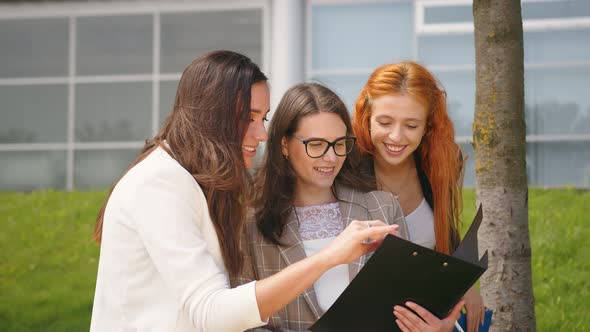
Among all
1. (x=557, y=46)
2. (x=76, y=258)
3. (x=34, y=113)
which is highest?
(x=557, y=46)

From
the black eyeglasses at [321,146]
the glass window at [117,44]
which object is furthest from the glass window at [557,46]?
the black eyeglasses at [321,146]

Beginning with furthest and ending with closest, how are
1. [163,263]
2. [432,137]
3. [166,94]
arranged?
[166,94]
[432,137]
[163,263]

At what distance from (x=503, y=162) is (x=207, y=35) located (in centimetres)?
582

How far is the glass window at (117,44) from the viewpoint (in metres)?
8.88

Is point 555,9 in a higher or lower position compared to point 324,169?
higher

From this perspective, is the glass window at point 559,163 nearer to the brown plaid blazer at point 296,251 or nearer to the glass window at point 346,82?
the glass window at point 346,82

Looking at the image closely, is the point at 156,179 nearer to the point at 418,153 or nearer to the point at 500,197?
the point at 418,153

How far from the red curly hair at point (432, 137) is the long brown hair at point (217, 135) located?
0.97 m

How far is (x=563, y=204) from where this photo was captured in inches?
268

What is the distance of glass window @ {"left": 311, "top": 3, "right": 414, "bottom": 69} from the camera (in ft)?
26.5

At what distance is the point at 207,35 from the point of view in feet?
28.5

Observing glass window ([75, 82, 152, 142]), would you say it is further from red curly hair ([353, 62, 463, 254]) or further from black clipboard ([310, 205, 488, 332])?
black clipboard ([310, 205, 488, 332])

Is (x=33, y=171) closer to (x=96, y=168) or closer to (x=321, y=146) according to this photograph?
(x=96, y=168)

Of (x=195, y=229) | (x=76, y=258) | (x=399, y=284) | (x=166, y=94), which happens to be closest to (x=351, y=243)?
(x=399, y=284)
